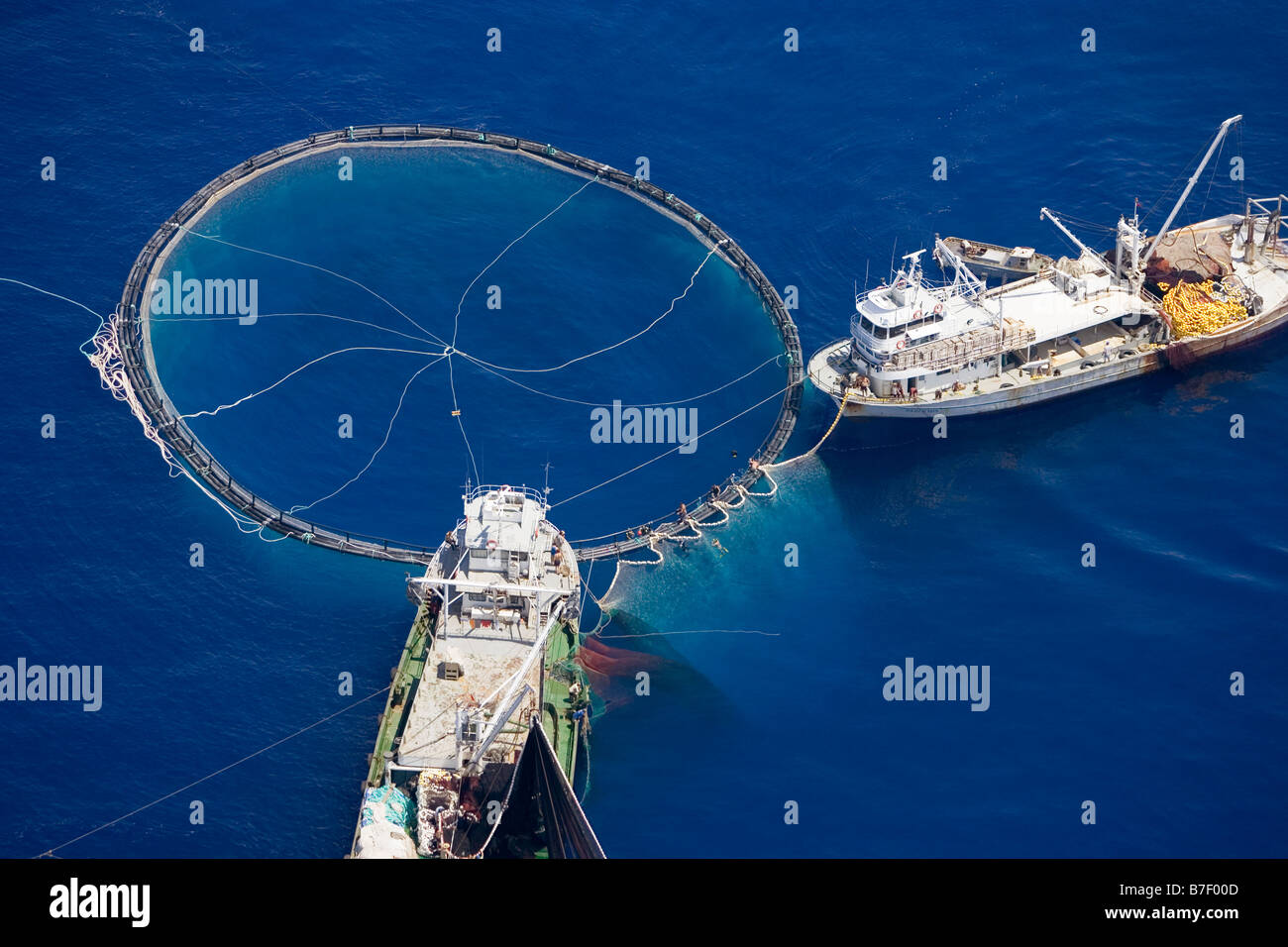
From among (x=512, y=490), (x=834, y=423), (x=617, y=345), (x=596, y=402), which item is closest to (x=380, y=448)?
(x=512, y=490)

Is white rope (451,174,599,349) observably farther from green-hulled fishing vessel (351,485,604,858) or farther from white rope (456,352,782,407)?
green-hulled fishing vessel (351,485,604,858)

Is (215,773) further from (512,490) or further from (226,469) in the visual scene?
(512,490)

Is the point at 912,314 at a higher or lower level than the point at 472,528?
higher

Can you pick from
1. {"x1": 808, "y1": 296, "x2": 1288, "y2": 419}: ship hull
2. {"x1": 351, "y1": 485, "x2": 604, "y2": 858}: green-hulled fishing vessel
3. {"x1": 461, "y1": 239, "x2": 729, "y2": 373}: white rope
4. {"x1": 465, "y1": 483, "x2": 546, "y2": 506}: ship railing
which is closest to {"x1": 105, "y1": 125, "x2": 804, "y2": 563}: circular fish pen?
{"x1": 461, "y1": 239, "x2": 729, "y2": 373}: white rope

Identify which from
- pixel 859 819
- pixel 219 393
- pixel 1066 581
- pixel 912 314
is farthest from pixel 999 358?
pixel 219 393

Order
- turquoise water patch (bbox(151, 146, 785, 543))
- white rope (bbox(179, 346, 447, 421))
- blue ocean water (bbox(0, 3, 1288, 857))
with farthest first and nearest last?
white rope (bbox(179, 346, 447, 421)) < turquoise water patch (bbox(151, 146, 785, 543)) < blue ocean water (bbox(0, 3, 1288, 857))

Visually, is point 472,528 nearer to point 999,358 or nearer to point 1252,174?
point 999,358
